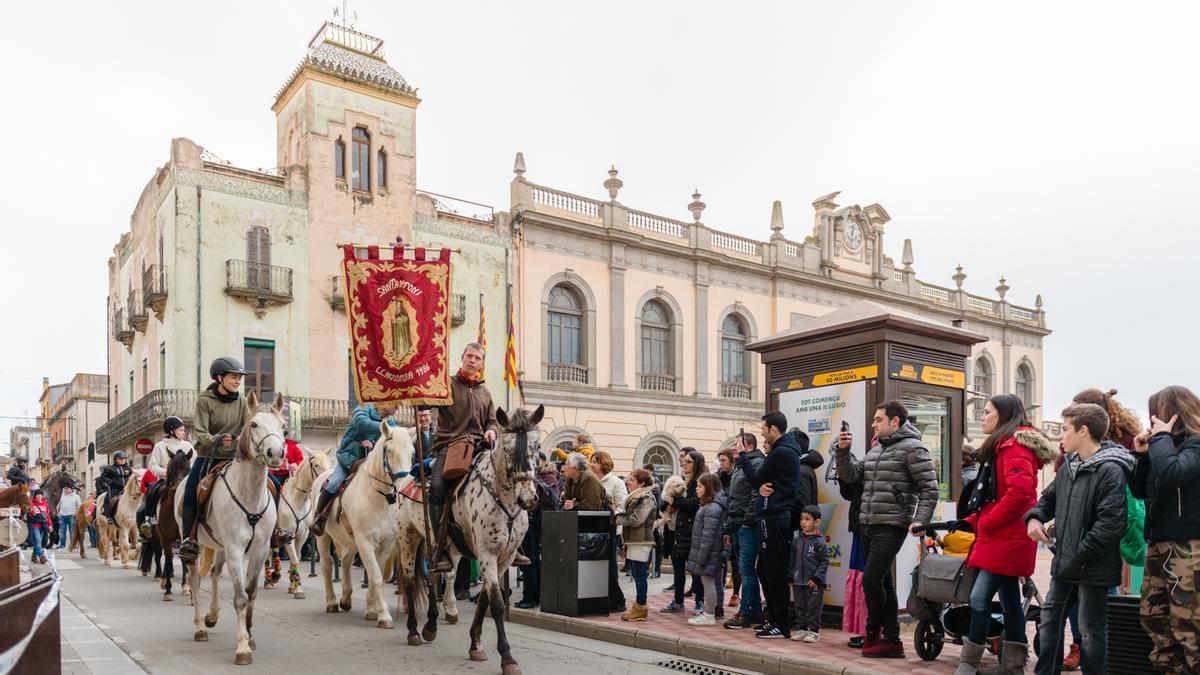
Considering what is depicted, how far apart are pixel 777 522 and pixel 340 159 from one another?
70.8ft

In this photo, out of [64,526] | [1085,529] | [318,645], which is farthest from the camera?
[64,526]

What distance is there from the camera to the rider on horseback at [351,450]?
34.5ft

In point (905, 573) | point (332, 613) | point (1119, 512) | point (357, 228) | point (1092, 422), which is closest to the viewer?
point (1119, 512)

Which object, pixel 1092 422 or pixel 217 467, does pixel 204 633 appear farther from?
pixel 1092 422

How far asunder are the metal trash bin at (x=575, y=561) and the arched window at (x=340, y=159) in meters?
19.0

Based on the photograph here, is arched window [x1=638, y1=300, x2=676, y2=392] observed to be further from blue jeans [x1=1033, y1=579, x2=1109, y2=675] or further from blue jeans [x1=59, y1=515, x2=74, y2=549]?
blue jeans [x1=1033, y1=579, x2=1109, y2=675]

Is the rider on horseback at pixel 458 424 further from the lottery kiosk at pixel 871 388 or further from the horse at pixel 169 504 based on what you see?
the horse at pixel 169 504

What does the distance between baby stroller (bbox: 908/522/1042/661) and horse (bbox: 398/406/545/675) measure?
318 centimetres

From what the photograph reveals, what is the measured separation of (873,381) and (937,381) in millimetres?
820

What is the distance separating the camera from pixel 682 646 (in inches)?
321

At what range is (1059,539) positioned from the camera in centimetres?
589

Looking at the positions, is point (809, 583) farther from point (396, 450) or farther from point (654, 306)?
point (654, 306)

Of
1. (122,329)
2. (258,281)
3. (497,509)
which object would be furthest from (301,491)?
(122,329)

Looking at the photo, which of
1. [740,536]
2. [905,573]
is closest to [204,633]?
[740,536]
